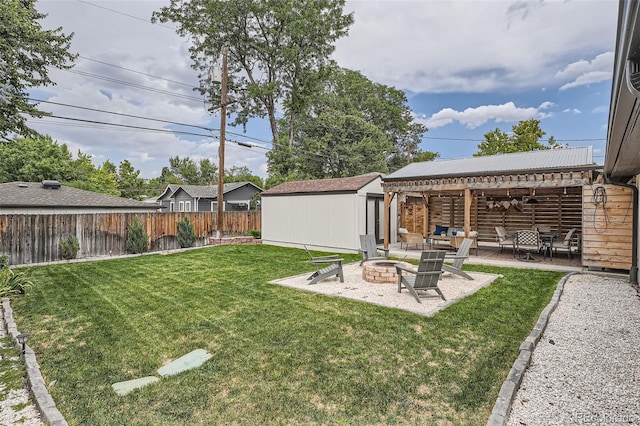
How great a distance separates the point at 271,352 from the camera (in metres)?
3.90

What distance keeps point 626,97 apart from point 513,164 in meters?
9.73

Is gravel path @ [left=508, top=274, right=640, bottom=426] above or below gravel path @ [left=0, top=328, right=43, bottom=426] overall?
above

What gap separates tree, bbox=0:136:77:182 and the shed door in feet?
85.8

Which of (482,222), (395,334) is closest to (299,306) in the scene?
(395,334)

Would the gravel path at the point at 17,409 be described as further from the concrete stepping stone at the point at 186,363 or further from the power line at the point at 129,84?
the power line at the point at 129,84

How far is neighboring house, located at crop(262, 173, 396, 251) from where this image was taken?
13.0 m

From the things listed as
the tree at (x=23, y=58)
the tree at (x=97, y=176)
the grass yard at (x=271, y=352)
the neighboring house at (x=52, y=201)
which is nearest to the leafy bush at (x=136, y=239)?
the tree at (x=23, y=58)

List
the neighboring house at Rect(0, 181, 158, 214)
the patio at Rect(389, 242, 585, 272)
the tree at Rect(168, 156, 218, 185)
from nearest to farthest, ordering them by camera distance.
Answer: the patio at Rect(389, 242, 585, 272) < the neighboring house at Rect(0, 181, 158, 214) < the tree at Rect(168, 156, 218, 185)

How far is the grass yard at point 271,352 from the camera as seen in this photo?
2.82 meters

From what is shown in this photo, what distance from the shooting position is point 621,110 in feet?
10.1

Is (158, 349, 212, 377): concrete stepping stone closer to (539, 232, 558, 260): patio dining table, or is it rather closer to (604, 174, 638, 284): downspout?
(604, 174, 638, 284): downspout

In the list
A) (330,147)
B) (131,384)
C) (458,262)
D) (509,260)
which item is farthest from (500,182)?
(330,147)

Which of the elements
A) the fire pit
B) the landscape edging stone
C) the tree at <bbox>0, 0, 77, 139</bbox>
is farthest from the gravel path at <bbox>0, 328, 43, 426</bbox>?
the tree at <bbox>0, 0, 77, 139</bbox>

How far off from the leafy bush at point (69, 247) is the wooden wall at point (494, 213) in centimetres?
1372
